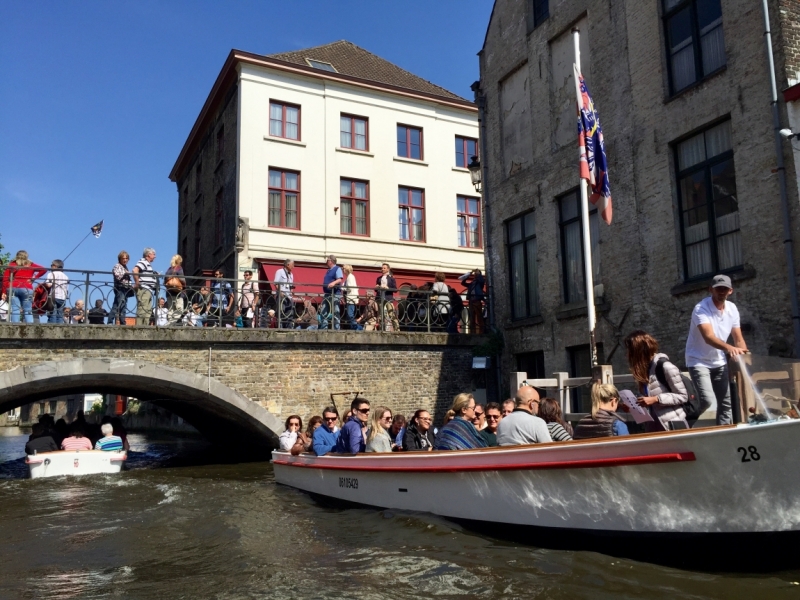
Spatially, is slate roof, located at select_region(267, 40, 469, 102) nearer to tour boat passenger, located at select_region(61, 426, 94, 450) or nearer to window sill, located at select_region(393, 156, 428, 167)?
window sill, located at select_region(393, 156, 428, 167)

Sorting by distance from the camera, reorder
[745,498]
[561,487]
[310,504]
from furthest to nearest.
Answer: [310,504], [561,487], [745,498]

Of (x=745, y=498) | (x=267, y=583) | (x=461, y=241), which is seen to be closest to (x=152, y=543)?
(x=267, y=583)

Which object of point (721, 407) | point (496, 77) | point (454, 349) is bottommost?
point (721, 407)

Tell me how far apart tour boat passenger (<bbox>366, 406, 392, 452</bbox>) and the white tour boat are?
1.91 meters

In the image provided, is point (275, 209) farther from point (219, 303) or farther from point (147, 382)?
point (147, 382)

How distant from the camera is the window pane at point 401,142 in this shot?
2305cm

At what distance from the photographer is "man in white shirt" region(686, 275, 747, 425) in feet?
18.4

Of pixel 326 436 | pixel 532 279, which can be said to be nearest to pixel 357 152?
pixel 532 279

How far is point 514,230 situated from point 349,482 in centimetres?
818

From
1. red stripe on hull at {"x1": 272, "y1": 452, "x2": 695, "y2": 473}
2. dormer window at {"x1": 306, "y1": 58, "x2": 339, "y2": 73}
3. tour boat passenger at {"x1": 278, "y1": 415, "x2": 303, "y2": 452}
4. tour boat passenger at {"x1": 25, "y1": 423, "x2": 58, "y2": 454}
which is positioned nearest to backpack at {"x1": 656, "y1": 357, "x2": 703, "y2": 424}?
red stripe on hull at {"x1": 272, "y1": 452, "x2": 695, "y2": 473}

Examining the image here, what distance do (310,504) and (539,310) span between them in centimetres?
678

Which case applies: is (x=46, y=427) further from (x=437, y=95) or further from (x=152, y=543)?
(x=437, y=95)

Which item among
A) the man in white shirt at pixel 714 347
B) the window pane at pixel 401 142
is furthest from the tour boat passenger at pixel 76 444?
the window pane at pixel 401 142

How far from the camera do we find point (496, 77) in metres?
16.1
